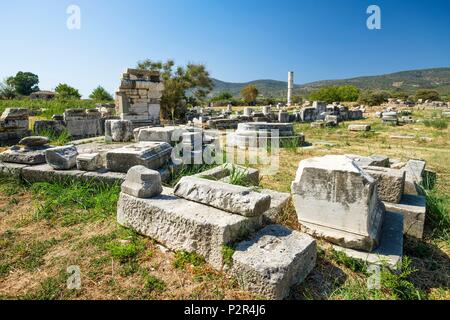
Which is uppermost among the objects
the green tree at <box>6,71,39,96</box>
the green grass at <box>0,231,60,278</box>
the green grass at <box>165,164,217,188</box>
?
the green tree at <box>6,71,39,96</box>

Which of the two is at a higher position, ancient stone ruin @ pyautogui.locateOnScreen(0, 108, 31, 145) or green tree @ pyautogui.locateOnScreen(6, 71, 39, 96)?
green tree @ pyautogui.locateOnScreen(6, 71, 39, 96)

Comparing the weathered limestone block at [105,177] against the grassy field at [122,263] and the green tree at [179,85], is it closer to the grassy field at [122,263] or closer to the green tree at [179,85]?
the grassy field at [122,263]

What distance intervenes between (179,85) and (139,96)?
9835 millimetres

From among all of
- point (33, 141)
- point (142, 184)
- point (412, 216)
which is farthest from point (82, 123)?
point (412, 216)

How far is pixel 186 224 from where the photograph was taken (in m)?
2.66

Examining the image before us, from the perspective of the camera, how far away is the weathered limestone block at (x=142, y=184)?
10.2 ft

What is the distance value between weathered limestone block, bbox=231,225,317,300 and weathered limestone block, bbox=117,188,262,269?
0.15m

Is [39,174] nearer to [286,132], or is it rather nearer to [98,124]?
[98,124]

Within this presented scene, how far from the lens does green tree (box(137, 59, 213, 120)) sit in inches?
710

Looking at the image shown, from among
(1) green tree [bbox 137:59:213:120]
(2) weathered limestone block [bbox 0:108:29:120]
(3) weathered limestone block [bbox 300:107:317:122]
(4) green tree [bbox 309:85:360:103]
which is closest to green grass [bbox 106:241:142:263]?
(2) weathered limestone block [bbox 0:108:29:120]

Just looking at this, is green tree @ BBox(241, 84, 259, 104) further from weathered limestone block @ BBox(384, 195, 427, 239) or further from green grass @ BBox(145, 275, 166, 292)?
green grass @ BBox(145, 275, 166, 292)

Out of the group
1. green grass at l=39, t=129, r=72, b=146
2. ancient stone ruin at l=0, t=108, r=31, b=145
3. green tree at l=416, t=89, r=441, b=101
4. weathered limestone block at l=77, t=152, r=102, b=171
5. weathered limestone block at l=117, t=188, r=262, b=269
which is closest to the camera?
weathered limestone block at l=117, t=188, r=262, b=269

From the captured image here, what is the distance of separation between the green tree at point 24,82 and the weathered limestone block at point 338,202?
57178 millimetres

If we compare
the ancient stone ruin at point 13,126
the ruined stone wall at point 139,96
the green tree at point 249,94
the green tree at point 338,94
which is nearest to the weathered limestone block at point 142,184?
the ancient stone ruin at point 13,126
